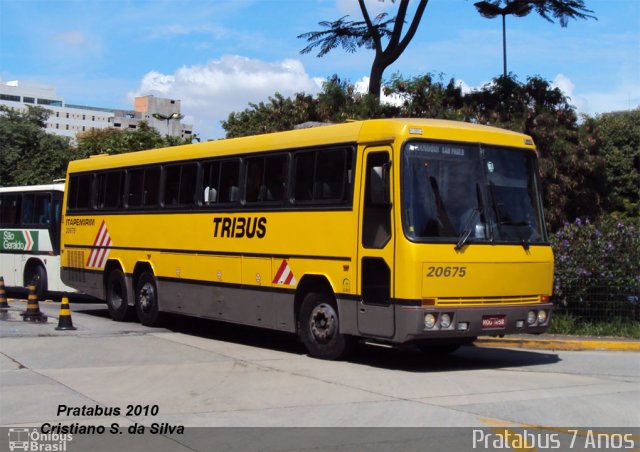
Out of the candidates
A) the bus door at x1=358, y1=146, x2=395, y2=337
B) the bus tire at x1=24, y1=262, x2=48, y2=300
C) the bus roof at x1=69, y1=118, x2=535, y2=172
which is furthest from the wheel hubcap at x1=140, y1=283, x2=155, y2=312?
the bus tire at x1=24, y1=262, x2=48, y2=300

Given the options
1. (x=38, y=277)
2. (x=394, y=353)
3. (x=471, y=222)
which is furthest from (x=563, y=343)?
(x=38, y=277)

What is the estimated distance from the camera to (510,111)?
2516cm

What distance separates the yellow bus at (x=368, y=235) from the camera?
10719mm

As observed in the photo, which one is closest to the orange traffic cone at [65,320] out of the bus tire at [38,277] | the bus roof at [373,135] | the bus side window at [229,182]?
the bus side window at [229,182]

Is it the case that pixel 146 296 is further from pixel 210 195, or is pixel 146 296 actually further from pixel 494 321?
pixel 494 321

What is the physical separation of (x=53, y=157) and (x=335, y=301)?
34.0m

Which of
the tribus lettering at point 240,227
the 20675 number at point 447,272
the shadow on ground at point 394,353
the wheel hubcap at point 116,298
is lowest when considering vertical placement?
the shadow on ground at point 394,353

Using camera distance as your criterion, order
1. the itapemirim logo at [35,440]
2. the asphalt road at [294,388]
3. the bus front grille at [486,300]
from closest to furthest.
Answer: the itapemirim logo at [35,440] → the asphalt road at [294,388] → the bus front grille at [486,300]

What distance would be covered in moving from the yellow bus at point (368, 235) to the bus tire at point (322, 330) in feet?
0.07

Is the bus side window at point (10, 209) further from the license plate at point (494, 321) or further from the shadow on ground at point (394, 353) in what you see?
the license plate at point (494, 321)

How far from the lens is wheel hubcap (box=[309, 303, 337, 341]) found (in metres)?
11.9

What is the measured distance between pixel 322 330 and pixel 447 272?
7.70ft

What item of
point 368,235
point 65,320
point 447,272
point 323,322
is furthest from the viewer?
point 65,320

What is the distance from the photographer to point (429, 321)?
10539 millimetres
